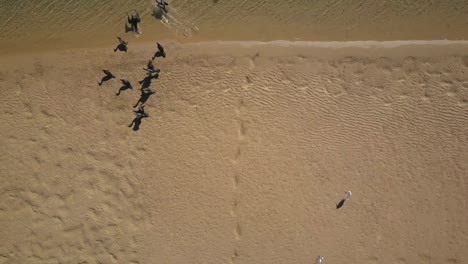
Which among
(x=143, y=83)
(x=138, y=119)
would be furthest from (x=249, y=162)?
(x=143, y=83)

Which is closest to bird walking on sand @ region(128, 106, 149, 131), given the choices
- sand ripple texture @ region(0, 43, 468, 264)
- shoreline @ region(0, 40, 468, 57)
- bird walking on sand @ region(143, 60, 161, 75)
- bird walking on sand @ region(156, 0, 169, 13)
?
sand ripple texture @ region(0, 43, 468, 264)

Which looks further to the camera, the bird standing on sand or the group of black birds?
the bird standing on sand

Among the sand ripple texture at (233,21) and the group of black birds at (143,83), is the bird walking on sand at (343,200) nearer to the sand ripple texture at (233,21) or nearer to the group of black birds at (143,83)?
the sand ripple texture at (233,21)

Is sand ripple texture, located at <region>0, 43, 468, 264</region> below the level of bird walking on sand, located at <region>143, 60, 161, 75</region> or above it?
below

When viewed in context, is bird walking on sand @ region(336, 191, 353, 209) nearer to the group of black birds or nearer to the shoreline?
the shoreline

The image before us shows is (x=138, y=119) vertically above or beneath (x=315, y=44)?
beneath

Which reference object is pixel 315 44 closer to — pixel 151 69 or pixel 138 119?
pixel 151 69
